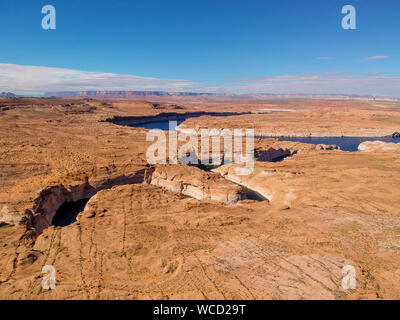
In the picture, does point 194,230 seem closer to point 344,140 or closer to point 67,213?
point 67,213

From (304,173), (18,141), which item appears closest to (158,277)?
(304,173)

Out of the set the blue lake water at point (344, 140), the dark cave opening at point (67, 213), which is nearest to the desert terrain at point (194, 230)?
the dark cave opening at point (67, 213)

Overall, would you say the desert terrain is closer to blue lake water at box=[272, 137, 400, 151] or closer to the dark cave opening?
the dark cave opening

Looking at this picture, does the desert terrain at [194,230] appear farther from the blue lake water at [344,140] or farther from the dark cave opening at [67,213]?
the blue lake water at [344,140]

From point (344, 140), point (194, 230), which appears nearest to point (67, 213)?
point (194, 230)

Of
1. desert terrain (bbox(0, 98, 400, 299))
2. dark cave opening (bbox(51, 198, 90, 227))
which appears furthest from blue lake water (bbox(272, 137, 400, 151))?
dark cave opening (bbox(51, 198, 90, 227))

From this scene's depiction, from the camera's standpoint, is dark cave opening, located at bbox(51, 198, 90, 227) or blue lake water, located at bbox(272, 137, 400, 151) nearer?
dark cave opening, located at bbox(51, 198, 90, 227)
